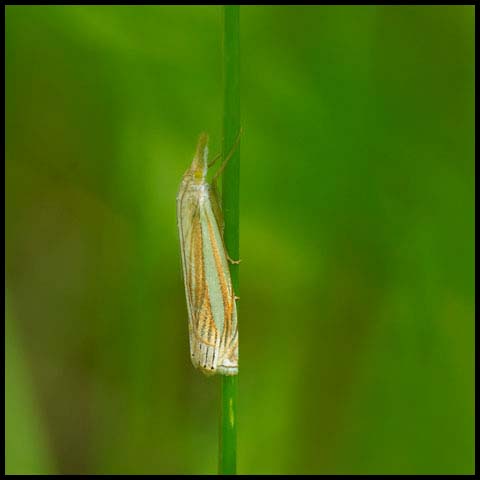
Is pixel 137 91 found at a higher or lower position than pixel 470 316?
higher

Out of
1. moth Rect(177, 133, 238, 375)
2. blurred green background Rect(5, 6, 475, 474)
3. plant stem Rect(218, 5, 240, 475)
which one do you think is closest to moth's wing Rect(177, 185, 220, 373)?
moth Rect(177, 133, 238, 375)

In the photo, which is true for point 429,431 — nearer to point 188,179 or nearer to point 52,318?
point 188,179

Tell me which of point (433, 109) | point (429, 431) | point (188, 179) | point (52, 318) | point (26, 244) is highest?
point (433, 109)

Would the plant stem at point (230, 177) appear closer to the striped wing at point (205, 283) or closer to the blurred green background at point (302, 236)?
the striped wing at point (205, 283)

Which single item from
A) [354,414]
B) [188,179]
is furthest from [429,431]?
[188,179]

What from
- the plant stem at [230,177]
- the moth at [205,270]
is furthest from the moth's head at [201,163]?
the plant stem at [230,177]

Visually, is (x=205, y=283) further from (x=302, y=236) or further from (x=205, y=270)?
(x=302, y=236)

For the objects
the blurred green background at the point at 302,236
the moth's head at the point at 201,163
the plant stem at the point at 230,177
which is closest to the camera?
the plant stem at the point at 230,177

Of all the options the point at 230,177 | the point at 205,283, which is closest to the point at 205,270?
the point at 205,283
